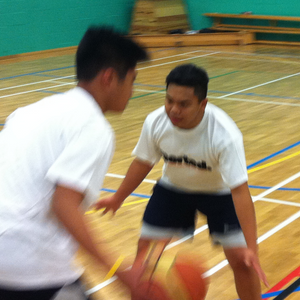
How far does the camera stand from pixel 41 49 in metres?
14.1

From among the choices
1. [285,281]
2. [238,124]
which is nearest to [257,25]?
[238,124]

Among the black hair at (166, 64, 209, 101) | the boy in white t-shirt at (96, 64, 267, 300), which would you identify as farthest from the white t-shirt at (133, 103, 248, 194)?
the black hair at (166, 64, 209, 101)

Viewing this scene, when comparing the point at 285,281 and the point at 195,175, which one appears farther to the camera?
the point at 285,281

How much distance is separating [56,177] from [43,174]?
0.18 ft

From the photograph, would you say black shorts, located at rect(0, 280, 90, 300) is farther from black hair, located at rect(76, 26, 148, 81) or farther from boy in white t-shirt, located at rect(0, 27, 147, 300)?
black hair, located at rect(76, 26, 148, 81)

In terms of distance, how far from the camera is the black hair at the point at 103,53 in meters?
1.64

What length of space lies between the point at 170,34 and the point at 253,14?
2.37 meters

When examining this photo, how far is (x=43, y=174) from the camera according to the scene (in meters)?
1.50

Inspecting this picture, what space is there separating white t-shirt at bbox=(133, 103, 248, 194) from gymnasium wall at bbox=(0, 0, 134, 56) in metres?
11.3

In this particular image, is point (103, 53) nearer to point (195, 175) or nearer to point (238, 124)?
point (195, 175)

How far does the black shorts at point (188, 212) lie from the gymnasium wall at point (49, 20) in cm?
1133

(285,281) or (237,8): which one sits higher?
(285,281)

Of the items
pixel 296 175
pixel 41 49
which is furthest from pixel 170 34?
pixel 296 175

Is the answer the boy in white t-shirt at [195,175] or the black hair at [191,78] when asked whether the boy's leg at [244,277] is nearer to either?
the boy in white t-shirt at [195,175]
